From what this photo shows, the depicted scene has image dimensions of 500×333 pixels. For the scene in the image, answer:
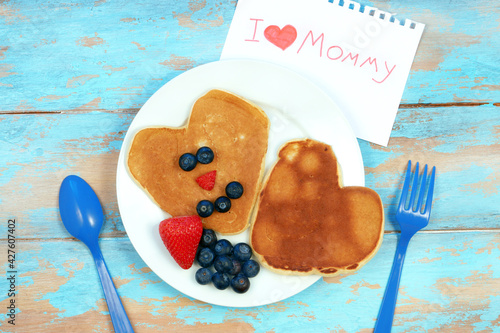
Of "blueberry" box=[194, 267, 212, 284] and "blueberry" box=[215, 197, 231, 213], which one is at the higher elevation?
"blueberry" box=[215, 197, 231, 213]

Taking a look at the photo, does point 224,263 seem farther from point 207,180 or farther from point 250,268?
point 207,180

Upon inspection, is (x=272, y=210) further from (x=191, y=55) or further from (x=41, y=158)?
(x=41, y=158)

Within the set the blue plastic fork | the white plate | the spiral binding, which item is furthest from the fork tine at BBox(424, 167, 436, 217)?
the spiral binding

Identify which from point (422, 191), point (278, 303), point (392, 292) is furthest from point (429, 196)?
point (278, 303)

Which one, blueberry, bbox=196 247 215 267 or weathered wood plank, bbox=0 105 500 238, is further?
weathered wood plank, bbox=0 105 500 238

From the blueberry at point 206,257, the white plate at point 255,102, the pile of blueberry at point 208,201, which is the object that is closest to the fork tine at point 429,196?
the white plate at point 255,102

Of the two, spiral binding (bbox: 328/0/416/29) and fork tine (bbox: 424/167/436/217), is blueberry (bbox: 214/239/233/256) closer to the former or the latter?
fork tine (bbox: 424/167/436/217)

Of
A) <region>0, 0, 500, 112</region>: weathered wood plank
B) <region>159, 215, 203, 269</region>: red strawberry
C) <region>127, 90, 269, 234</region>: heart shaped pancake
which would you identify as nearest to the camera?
<region>159, 215, 203, 269</region>: red strawberry
